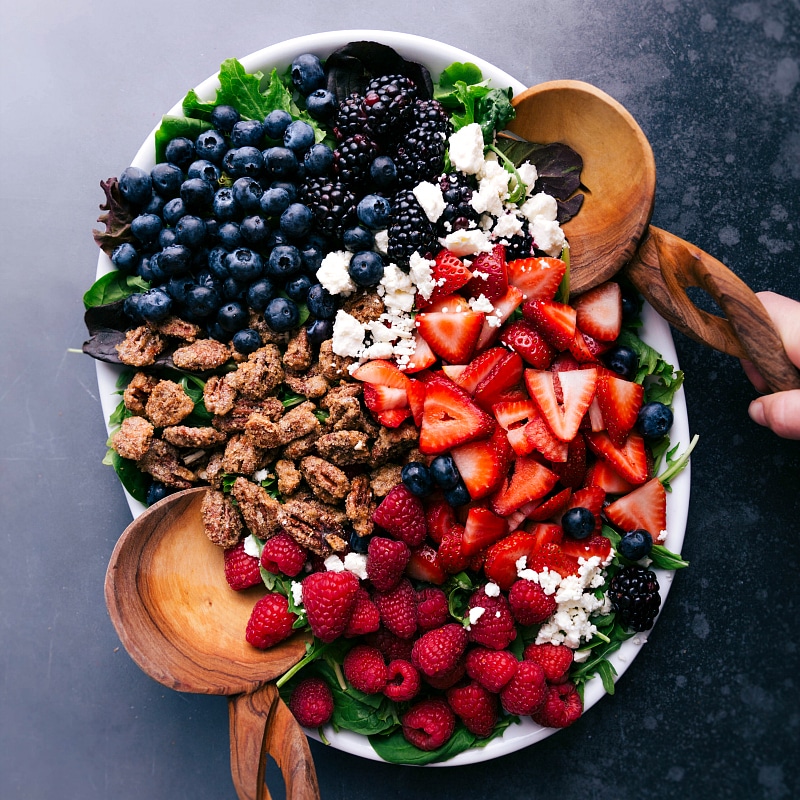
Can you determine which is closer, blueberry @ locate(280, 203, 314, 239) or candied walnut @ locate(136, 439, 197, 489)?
blueberry @ locate(280, 203, 314, 239)

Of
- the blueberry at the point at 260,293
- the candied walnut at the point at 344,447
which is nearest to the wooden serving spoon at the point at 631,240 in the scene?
the candied walnut at the point at 344,447

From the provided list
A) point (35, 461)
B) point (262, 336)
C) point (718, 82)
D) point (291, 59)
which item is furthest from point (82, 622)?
point (718, 82)

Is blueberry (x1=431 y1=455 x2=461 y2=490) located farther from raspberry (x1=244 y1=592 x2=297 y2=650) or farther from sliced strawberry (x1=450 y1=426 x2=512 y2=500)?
raspberry (x1=244 y1=592 x2=297 y2=650)

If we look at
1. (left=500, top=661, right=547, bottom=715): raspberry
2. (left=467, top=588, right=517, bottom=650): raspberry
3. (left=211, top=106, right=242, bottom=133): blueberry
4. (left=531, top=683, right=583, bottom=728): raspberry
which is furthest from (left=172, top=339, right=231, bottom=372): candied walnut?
(left=531, top=683, right=583, bottom=728): raspberry

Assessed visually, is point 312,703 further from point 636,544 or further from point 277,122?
point 277,122

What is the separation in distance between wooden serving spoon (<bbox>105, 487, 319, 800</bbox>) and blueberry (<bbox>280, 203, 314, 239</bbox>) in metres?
0.85

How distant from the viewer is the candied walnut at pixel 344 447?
201cm

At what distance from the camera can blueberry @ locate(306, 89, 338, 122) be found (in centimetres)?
202

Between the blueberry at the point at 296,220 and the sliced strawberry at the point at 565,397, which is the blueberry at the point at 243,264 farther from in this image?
the sliced strawberry at the point at 565,397

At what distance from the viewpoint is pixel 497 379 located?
204cm

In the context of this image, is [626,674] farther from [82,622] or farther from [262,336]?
[82,622]

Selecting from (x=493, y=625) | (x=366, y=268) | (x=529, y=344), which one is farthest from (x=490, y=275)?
(x=493, y=625)

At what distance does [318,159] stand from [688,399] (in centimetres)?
149

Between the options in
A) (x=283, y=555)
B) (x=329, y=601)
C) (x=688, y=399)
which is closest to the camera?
(x=329, y=601)
